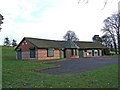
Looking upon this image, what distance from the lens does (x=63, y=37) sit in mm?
94188

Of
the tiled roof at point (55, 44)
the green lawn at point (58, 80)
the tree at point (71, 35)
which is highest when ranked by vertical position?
the tree at point (71, 35)

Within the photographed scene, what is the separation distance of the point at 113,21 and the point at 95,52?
42.4 ft

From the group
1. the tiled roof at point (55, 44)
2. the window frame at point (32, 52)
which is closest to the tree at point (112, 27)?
the tiled roof at point (55, 44)

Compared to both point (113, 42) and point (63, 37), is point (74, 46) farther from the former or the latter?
point (63, 37)

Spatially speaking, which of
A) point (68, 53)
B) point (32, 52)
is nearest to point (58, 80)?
point (32, 52)

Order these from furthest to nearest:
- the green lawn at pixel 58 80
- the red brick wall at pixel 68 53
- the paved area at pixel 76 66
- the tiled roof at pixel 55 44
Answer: the red brick wall at pixel 68 53 < the tiled roof at pixel 55 44 < the paved area at pixel 76 66 < the green lawn at pixel 58 80

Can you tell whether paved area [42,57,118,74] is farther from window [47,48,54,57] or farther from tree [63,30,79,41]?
tree [63,30,79,41]

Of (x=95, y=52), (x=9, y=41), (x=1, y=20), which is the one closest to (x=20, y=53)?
(x=1, y=20)

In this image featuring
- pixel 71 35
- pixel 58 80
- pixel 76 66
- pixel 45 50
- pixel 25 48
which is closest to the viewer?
pixel 58 80

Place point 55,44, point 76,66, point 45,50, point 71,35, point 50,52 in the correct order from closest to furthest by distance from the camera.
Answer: point 76,66 < point 45,50 < point 50,52 < point 55,44 < point 71,35

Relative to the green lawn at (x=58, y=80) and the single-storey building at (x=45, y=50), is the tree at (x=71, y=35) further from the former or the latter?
the green lawn at (x=58, y=80)

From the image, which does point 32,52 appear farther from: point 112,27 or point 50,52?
point 112,27

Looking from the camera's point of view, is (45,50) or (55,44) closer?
(45,50)

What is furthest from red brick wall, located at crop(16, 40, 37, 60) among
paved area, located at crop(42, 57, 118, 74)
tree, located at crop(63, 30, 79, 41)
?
tree, located at crop(63, 30, 79, 41)
